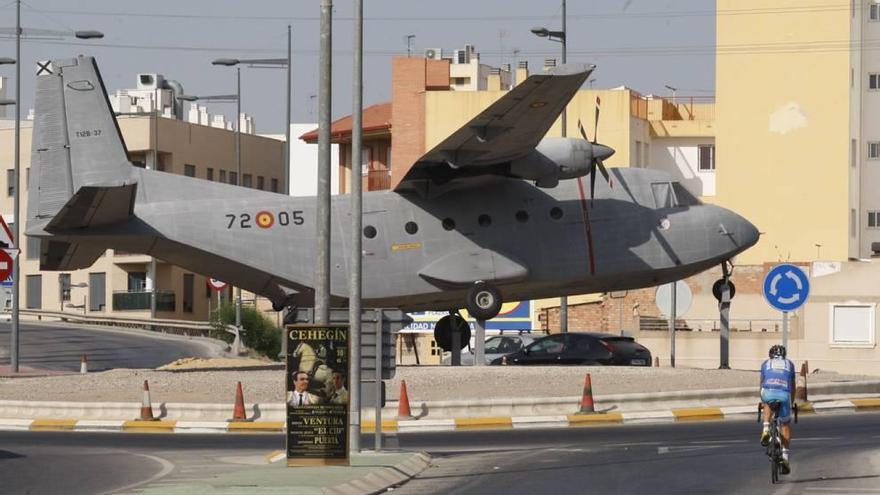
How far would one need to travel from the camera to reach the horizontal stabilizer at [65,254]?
37438 millimetres

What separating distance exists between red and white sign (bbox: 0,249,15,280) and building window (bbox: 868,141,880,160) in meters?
59.7

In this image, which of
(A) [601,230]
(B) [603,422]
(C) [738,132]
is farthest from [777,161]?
(B) [603,422]

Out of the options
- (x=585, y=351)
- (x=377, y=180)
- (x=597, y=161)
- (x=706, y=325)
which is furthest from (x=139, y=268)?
(x=597, y=161)

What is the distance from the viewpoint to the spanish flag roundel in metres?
37.4

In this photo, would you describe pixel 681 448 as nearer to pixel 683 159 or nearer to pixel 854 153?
pixel 854 153

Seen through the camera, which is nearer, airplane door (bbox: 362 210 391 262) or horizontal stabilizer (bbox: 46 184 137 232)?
horizontal stabilizer (bbox: 46 184 137 232)

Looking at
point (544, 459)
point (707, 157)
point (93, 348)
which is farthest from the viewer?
point (707, 157)

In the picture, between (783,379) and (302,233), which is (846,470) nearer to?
(783,379)

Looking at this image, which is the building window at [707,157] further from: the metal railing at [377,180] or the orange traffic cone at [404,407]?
the orange traffic cone at [404,407]

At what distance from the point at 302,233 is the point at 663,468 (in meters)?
16.8

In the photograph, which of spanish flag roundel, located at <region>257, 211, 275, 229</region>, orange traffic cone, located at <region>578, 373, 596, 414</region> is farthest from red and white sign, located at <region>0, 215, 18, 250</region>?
orange traffic cone, located at <region>578, 373, 596, 414</region>

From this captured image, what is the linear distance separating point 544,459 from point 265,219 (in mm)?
15045

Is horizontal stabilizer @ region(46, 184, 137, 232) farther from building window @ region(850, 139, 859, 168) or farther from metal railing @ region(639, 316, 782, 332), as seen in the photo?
building window @ region(850, 139, 859, 168)

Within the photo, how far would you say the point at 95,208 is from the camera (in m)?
35.7
